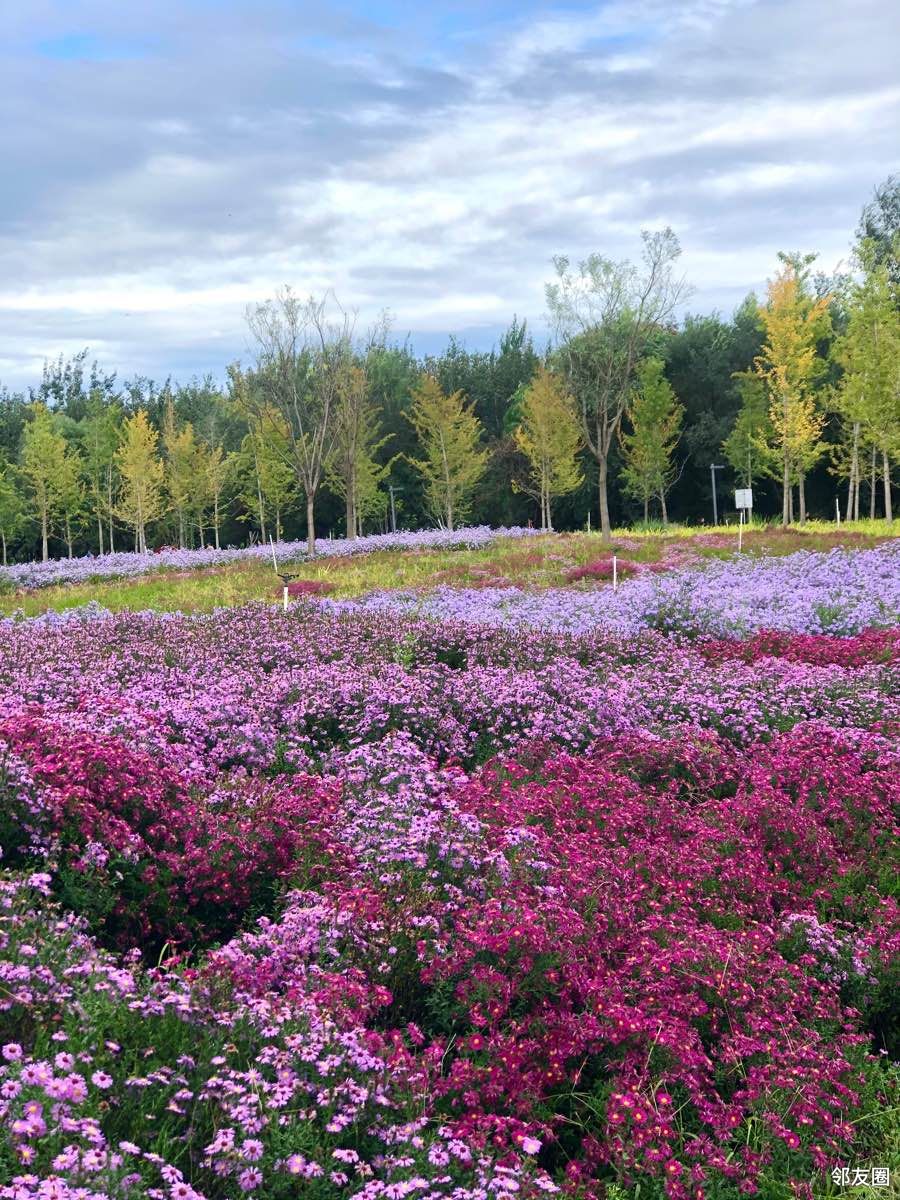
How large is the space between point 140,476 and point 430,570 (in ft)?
79.7

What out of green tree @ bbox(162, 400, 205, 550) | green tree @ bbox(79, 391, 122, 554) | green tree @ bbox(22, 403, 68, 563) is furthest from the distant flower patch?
green tree @ bbox(79, 391, 122, 554)

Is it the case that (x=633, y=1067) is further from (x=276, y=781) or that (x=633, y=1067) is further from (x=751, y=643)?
(x=751, y=643)

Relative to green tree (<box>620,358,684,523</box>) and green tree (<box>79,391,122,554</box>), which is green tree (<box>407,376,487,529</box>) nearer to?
green tree (<box>620,358,684,523</box>)

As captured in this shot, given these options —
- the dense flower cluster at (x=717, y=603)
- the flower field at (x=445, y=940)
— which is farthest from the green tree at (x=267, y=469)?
the flower field at (x=445, y=940)

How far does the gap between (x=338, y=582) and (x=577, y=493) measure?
29801 mm

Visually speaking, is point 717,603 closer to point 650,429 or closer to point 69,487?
point 650,429

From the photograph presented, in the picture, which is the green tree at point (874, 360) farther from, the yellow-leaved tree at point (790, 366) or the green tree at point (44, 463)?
the green tree at point (44, 463)

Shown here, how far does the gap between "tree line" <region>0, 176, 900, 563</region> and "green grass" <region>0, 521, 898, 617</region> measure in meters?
4.69

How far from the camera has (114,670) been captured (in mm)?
8016

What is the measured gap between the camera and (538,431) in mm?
39219

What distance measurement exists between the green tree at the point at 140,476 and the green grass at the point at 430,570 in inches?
616

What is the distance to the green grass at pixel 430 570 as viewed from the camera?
1873 cm

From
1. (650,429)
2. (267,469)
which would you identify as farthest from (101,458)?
(650,429)

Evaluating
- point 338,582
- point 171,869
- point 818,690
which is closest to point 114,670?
point 171,869
